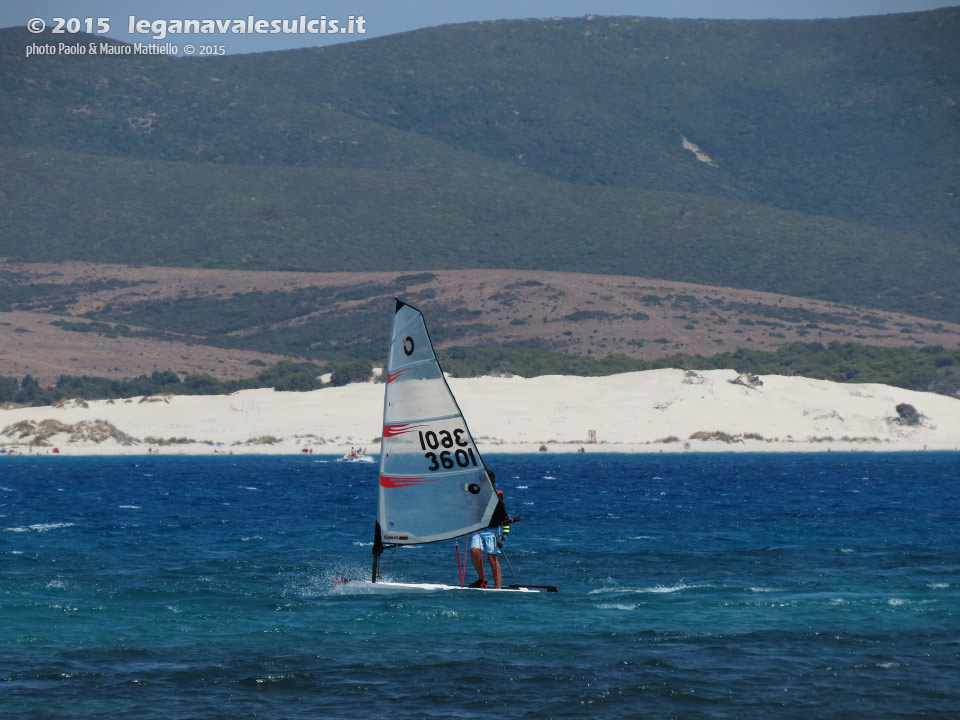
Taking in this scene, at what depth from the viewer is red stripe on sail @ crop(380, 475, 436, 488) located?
25.8 meters

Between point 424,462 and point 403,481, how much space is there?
1.82 feet

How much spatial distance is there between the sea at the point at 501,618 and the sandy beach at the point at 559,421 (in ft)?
179

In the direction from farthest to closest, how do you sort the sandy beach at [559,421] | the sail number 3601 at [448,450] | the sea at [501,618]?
the sandy beach at [559,421] < the sail number 3601 at [448,450] < the sea at [501,618]

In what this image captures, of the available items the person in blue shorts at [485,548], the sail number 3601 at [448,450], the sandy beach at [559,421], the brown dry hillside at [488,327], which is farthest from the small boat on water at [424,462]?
the brown dry hillside at [488,327]

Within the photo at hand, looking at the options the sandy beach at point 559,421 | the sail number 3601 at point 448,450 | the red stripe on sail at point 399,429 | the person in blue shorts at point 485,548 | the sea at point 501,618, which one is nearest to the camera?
the sea at point 501,618

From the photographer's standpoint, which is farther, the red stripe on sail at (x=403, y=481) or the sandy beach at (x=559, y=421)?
the sandy beach at (x=559, y=421)

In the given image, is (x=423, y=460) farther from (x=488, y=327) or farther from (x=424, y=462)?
(x=488, y=327)

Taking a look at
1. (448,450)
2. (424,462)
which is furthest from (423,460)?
(448,450)

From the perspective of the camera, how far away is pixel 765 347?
17275cm

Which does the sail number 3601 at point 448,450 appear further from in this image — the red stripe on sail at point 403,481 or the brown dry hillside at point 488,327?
the brown dry hillside at point 488,327

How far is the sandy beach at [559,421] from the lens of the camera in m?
105

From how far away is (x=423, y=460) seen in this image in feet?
84.3

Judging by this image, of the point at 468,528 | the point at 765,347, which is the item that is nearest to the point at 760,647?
the point at 468,528

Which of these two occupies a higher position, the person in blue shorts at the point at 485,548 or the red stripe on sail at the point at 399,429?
the red stripe on sail at the point at 399,429
